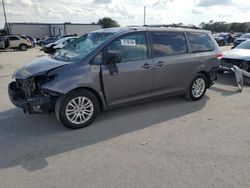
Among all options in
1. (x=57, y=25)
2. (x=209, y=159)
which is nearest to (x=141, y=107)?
(x=209, y=159)

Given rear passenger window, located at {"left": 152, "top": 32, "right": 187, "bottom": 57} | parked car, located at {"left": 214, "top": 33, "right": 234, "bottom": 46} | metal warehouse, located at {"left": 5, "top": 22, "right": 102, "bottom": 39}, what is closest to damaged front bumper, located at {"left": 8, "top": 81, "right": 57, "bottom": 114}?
rear passenger window, located at {"left": 152, "top": 32, "right": 187, "bottom": 57}

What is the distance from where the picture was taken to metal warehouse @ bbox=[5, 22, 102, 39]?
51031 millimetres

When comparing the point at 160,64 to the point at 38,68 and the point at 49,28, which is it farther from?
the point at 49,28

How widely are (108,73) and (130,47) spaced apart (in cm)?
72

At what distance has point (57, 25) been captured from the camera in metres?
53.3

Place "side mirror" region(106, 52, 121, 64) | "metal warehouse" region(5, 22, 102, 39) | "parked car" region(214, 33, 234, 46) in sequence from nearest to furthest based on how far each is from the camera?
"side mirror" region(106, 52, 121, 64) → "parked car" region(214, 33, 234, 46) → "metal warehouse" region(5, 22, 102, 39)

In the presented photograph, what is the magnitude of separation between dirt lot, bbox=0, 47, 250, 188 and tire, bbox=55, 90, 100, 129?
0.16m

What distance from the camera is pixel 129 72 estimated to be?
4.64 m

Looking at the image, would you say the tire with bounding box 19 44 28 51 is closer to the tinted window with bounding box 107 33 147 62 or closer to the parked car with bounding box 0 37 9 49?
the parked car with bounding box 0 37 9 49

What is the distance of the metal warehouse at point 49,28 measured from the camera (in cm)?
5103

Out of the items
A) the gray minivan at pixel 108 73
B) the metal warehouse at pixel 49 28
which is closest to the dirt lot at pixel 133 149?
the gray minivan at pixel 108 73

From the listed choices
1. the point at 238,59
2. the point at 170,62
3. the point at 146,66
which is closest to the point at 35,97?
the point at 146,66

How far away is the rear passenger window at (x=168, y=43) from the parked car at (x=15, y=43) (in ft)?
78.6

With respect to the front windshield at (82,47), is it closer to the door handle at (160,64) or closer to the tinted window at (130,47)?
the tinted window at (130,47)
